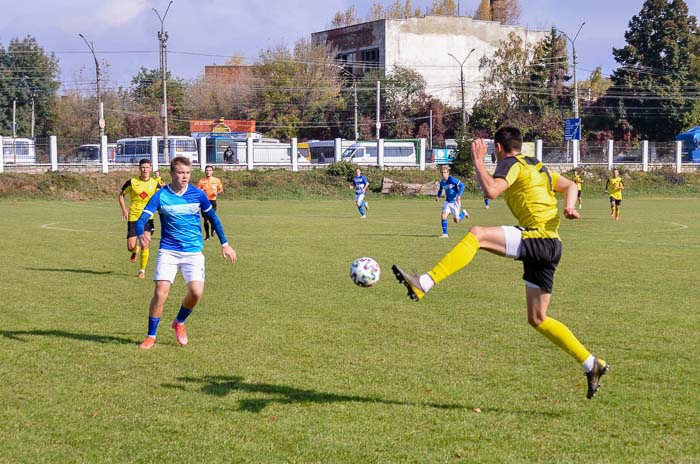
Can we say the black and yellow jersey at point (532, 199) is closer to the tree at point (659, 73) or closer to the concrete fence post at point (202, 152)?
the concrete fence post at point (202, 152)

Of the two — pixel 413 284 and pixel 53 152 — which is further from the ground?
pixel 53 152

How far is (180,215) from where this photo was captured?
945 cm

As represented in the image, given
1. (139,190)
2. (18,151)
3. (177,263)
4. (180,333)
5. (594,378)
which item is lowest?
(180,333)

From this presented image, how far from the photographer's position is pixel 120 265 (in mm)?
17625

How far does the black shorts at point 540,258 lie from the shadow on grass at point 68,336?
A: 489 cm

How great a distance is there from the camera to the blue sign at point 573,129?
6116 centimetres

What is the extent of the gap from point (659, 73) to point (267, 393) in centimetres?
7805

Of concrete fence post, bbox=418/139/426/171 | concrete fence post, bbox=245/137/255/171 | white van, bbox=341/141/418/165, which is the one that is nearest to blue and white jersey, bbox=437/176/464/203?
concrete fence post, bbox=245/137/255/171

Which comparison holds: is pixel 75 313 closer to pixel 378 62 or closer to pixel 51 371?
pixel 51 371

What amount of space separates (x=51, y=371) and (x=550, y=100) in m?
77.7

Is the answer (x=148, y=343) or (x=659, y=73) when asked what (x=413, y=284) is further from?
(x=659, y=73)

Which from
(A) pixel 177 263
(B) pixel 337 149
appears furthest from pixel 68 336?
(B) pixel 337 149

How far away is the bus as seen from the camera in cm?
5509

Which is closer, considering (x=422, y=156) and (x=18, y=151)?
(x=18, y=151)
